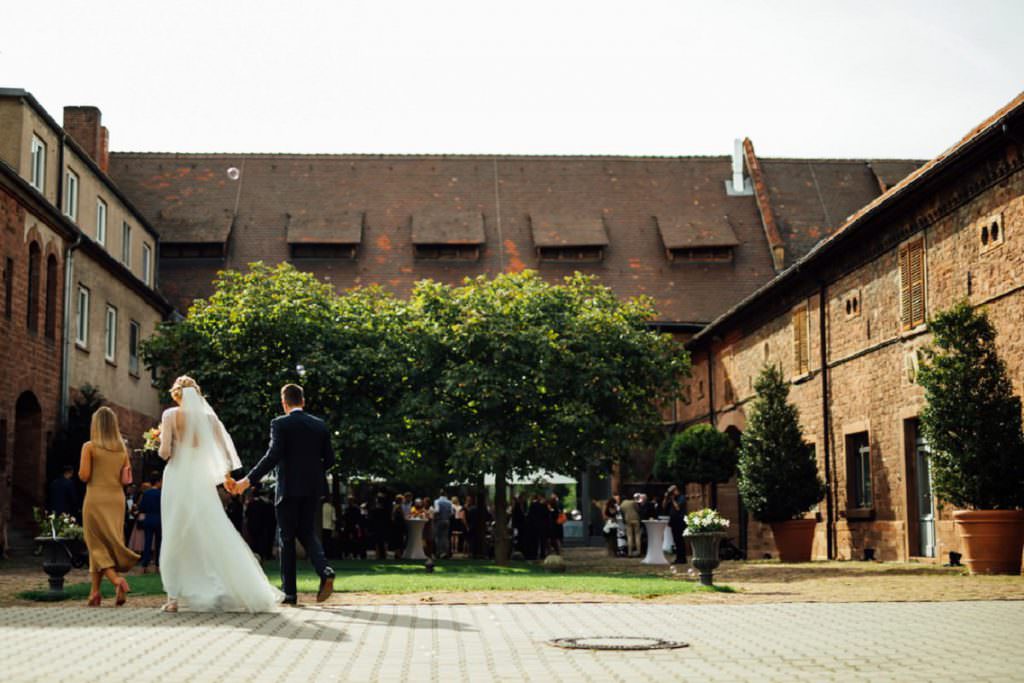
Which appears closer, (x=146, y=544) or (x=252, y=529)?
(x=146, y=544)

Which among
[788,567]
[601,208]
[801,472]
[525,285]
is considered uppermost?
[601,208]

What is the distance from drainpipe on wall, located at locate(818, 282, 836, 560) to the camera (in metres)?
27.2

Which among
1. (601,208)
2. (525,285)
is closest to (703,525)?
(525,285)

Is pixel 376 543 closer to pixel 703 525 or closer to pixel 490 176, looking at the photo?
pixel 703 525

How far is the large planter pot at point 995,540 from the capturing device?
17984mm

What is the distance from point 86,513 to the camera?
1255 centimetres

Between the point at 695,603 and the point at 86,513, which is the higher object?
the point at 86,513

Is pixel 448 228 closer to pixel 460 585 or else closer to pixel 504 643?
pixel 460 585

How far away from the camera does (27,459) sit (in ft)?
86.6

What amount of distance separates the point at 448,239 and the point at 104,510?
31.7 metres

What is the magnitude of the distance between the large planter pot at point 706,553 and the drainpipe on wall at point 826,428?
36.6 ft

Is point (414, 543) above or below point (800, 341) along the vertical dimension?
below

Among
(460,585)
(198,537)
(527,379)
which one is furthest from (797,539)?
(198,537)

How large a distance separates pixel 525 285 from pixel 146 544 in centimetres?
934
